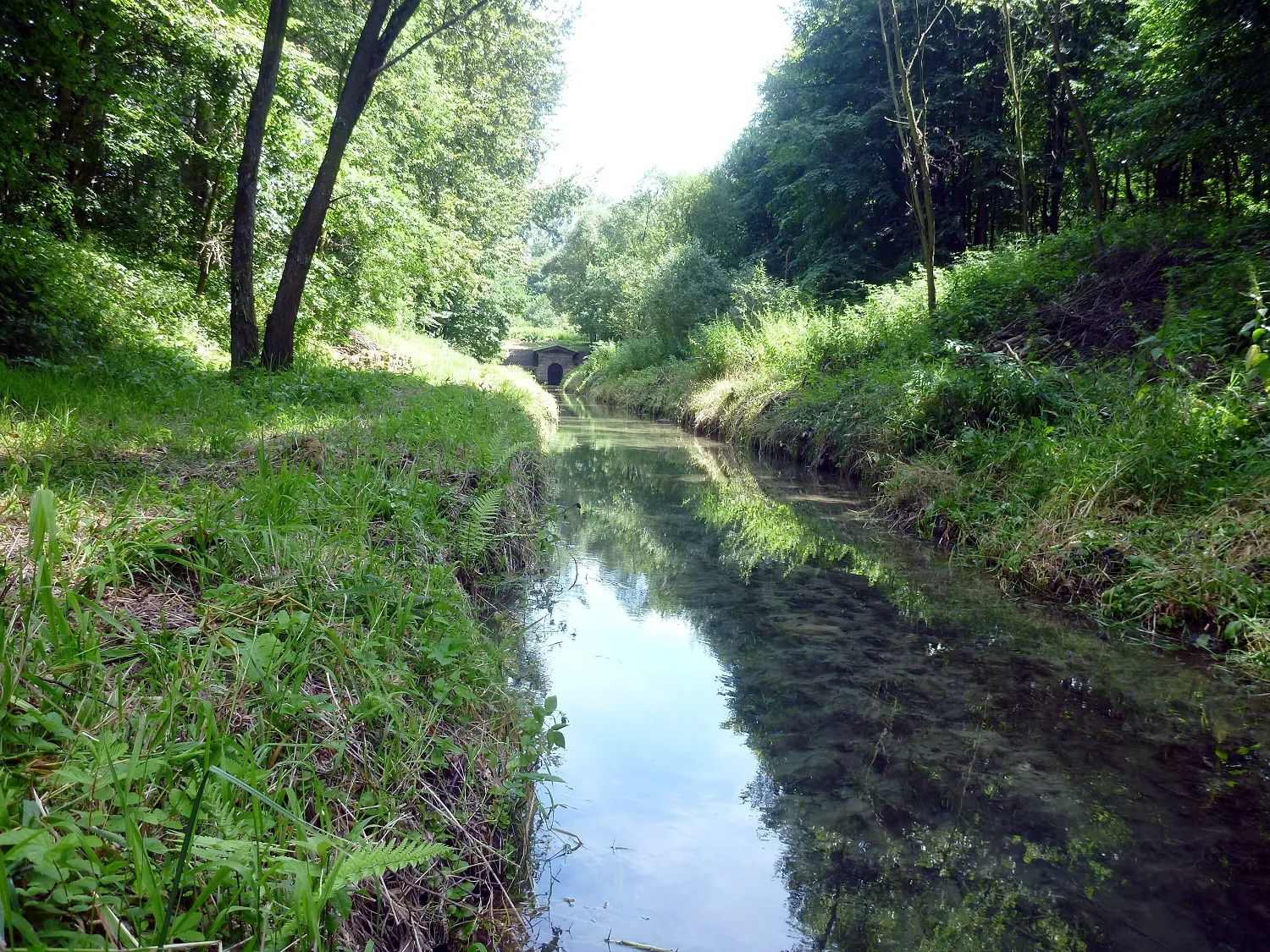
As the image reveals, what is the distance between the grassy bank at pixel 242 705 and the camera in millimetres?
1423

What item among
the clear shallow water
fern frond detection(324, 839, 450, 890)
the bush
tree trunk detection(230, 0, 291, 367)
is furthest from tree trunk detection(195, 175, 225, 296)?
fern frond detection(324, 839, 450, 890)

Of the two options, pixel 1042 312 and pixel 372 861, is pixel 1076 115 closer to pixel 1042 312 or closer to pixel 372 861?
pixel 1042 312

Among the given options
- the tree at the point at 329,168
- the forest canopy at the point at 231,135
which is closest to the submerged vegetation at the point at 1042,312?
the tree at the point at 329,168

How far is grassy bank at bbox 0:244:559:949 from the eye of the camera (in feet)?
4.67

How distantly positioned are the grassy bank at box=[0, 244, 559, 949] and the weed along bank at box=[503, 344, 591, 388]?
47265 millimetres

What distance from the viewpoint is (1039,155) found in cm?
1819

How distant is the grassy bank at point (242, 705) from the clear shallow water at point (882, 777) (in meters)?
0.55

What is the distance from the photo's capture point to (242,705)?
2.01m

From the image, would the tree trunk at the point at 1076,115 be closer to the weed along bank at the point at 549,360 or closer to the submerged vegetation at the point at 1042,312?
the submerged vegetation at the point at 1042,312

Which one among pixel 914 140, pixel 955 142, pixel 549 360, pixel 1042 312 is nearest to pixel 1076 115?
pixel 914 140

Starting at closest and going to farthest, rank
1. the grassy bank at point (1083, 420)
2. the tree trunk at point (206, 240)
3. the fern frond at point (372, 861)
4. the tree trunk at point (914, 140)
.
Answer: the fern frond at point (372, 861)
the grassy bank at point (1083, 420)
the tree trunk at point (914, 140)
the tree trunk at point (206, 240)

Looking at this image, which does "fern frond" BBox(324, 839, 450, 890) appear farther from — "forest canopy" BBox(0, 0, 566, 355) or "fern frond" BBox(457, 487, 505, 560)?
"forest canopy" BBox(0, 0, 566, 355)

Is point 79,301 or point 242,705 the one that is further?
point 79,301

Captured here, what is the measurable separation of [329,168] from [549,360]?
145 ft
